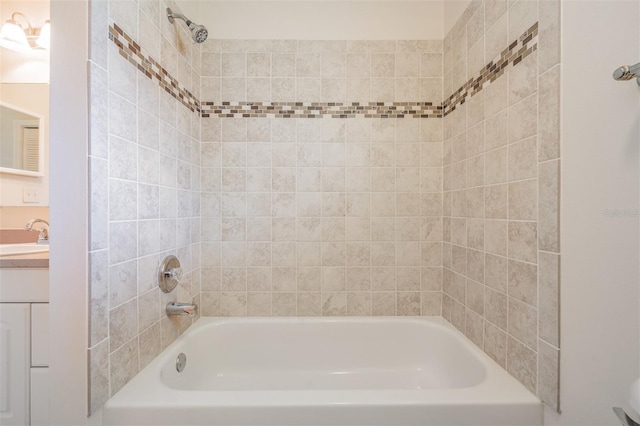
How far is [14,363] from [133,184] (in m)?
0.82

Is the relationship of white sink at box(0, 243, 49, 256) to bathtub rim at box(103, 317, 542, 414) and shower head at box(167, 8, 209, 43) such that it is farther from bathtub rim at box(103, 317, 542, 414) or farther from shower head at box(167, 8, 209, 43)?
shower head at box(167, 8, 209, 43)

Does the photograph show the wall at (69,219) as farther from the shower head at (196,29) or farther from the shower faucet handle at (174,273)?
the shower head at (196,29)

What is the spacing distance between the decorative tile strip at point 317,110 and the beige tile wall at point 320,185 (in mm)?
32

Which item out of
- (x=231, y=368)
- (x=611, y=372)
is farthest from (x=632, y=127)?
(x=231, y=368)

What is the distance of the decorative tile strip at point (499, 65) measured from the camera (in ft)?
3.21

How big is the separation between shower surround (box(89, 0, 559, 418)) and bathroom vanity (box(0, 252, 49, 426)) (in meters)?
0.35

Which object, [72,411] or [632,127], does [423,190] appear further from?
[72,411]

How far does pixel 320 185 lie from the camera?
5.54ft

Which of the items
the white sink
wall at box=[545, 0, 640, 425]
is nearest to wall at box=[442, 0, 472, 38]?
wall at box=[545, 0, 640, 425]

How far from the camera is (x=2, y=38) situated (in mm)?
1599

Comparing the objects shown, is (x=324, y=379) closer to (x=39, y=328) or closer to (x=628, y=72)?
(x=39, y=328)

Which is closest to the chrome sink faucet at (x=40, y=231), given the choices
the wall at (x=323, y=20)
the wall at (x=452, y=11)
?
the wall at (x=323, y=20)

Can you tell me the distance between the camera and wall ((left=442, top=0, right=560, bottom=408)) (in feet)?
2.91

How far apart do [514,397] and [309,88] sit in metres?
1.72
